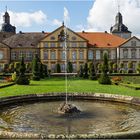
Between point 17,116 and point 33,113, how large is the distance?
1.12m

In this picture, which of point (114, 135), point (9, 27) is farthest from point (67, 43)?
point (114, 135)

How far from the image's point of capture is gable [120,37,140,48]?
208 feet

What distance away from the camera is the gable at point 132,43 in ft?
208

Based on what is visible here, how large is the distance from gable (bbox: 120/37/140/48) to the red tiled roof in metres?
1.26

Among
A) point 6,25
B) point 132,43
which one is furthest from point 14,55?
point 132,43

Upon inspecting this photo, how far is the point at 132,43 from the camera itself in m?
63.8

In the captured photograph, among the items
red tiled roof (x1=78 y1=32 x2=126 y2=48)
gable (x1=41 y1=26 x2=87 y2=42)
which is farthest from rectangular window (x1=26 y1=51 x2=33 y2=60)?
red tiled roof (x1=78 y1=32 x2=126 y2=48)

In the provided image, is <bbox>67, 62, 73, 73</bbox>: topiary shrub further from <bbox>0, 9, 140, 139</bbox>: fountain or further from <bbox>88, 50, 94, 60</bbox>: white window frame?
<bbox>0, 9, 140, 139</bbox>: fountain

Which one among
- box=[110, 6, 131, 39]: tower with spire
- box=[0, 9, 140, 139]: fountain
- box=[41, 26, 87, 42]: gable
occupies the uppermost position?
box=[110, 6, 131, 39]: tower with spire

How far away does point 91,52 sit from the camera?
211ft

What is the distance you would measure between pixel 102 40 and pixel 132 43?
6.18 m

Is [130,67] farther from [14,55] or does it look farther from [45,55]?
[14,55]

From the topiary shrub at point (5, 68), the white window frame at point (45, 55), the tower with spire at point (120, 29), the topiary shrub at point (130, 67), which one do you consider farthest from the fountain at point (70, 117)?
the tower with spire at point (120, 29)

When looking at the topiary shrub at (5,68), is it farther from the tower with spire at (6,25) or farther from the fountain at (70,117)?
the fountain at (70,117)
